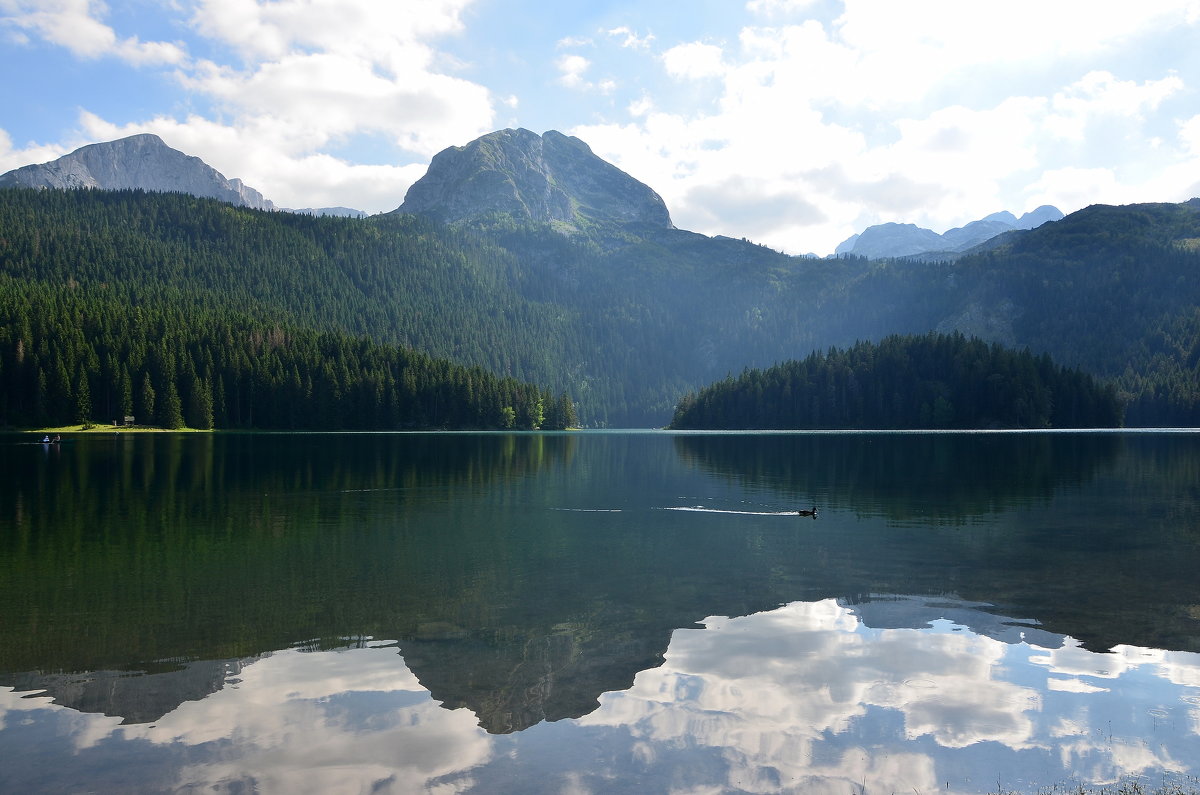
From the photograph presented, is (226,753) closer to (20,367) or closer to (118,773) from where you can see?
(118,773)

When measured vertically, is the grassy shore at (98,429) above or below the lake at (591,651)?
above

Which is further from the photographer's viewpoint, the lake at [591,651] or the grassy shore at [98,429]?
the grassy shore at [98,429]

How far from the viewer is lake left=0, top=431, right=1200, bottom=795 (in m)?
14.3

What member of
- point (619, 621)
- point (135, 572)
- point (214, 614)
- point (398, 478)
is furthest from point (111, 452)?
point (619, 621)

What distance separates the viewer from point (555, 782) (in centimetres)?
1354

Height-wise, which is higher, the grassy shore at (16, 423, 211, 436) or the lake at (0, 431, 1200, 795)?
the grassy shore at (16, 423, 211, 436)

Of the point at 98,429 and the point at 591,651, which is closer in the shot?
the point at 591,651

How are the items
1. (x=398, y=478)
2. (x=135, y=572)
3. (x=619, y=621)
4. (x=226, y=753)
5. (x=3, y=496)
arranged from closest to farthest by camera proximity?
(x=226, y=753) → (x=619, y=621) → (x=135, y=572) → (x=3, y=496) → (x=398, y=478)

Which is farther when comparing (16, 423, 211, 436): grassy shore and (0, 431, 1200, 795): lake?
(16, 423, 211, 436): grassy shore

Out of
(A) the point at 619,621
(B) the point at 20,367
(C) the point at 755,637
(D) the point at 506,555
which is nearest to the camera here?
(C) the point at 755,637

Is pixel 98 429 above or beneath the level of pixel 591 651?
above

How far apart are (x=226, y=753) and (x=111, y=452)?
10969 centimetres

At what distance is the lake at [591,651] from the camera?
14258mm

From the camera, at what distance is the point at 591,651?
2070 cm
